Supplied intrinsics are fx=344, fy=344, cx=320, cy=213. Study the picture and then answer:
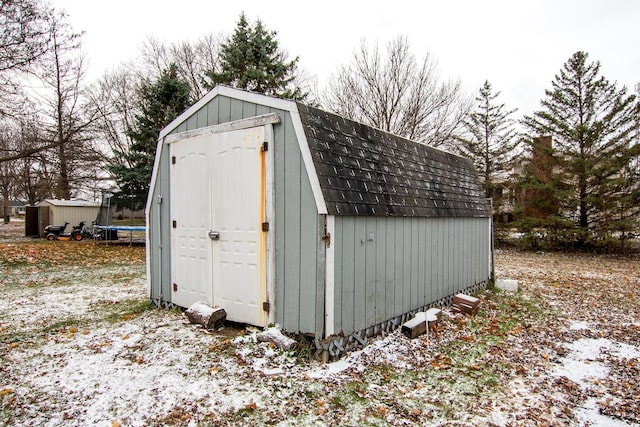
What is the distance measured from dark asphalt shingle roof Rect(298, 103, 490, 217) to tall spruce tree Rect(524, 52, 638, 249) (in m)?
9.28

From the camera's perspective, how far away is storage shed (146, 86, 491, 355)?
11.5ft

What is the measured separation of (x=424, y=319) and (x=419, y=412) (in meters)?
1.84

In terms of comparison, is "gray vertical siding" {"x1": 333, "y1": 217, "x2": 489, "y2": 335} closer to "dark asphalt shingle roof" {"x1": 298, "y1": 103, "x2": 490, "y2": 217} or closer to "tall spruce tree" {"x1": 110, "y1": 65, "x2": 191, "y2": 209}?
"dark asphalt shingle roof" {"x1": 298, "y1": 103, "x2": 490, "y2": 217}

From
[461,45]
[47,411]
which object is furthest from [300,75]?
[47,411]

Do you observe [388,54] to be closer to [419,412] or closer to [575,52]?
[575,52]

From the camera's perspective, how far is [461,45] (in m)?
13.1

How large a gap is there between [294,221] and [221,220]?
111cm

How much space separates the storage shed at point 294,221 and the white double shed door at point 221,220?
14 mm

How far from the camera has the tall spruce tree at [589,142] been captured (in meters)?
12.3

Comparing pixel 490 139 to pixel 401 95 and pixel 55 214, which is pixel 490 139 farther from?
pixel 55 214

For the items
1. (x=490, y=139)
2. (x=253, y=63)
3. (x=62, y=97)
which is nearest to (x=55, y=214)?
(x=62, y=97)

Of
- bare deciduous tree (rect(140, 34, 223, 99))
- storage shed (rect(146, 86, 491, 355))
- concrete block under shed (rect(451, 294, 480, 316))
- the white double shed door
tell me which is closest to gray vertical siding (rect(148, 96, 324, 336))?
storage shed (rect(146, 86, 491, 355))

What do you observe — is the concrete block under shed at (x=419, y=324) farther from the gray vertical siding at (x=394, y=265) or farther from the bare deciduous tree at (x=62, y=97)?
the bare deciduous tree at (x=62, y=97)

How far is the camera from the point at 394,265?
4293 mm
